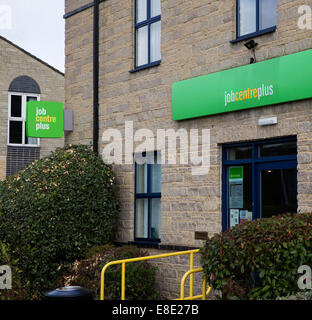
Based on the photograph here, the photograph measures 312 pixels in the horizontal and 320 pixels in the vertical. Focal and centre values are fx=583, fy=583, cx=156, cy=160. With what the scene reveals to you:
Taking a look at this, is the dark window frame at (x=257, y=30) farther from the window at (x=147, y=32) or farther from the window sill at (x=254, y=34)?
the window at (x=147, y=32)

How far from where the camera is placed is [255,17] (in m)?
9.21

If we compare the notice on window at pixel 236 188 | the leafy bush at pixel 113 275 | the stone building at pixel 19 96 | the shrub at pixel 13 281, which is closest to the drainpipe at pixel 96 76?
the leafy bush at pixel 113 275

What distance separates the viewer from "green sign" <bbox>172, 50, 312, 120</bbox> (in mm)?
8195

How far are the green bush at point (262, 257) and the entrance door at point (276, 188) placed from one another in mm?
1403

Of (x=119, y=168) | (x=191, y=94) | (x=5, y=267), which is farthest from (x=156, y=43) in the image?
(x=5, y=267)

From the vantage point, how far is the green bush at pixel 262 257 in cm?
663

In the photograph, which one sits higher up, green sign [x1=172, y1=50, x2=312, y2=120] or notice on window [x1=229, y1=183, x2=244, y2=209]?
green sign [x1=172, y1=50, x2=312, y2=120]

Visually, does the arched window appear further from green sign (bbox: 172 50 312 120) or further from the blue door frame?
the blue door frame

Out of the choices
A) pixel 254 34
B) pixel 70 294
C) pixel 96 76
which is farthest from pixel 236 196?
pixel 96 76

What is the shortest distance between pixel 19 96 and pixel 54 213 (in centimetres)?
1620

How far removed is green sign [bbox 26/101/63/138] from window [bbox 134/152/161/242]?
8.40 ft

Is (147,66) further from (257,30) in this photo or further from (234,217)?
(234,217)

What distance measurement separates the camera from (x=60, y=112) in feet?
42.4

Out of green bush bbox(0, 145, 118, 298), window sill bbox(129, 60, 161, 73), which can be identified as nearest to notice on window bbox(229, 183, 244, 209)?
green bush bbox(0, 145, 118, 298)
